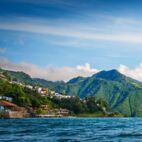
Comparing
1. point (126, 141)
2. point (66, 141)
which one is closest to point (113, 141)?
point (126, 141)

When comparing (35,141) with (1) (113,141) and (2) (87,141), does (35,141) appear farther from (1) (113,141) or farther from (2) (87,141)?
(1) (113,141)

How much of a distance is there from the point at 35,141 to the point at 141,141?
12.2m

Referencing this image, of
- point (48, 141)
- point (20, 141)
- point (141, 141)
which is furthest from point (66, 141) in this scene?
point (141, 141)

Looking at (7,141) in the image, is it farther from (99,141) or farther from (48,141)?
(99,141)

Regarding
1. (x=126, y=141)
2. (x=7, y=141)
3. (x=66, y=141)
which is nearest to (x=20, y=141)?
(x=7, y=141)

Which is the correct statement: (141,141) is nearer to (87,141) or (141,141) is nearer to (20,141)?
(87,141)

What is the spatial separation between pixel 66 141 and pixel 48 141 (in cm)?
208

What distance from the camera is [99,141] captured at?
5066 centimetres

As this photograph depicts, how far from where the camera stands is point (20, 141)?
49125 mm

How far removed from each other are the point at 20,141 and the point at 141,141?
13.9 meters

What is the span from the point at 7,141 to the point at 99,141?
421 inches

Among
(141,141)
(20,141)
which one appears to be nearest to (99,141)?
(141,141)

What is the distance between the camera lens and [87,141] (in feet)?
165

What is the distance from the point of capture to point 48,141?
49.6m
